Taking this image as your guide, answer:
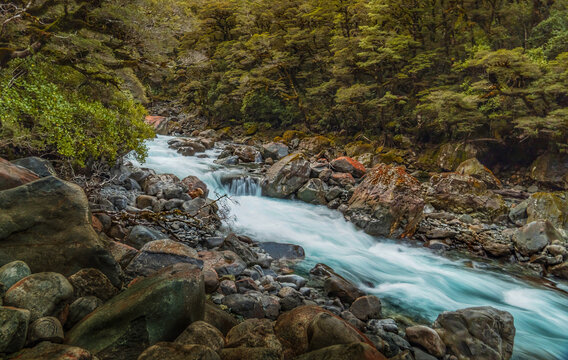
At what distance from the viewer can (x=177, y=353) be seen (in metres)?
2.63

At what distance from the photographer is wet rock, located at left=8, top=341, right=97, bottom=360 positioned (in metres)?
2.46

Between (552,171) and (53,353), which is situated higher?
(552,171)

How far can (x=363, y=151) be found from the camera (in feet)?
65.0

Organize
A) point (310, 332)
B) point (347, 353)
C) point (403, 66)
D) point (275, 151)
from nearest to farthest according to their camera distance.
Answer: point (347, 353), point (310, 332), point (275, 151), point (403, 66)

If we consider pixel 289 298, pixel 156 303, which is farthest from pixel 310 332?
pixel 156 303

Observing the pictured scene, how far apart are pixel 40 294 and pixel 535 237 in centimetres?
1129

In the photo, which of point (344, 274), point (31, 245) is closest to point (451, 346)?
point (344, 274)

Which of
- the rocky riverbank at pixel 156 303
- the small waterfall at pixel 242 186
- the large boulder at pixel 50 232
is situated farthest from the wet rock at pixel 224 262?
the small waterfall at pixel 242 186

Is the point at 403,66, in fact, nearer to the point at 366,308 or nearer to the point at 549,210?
the point at 549,210

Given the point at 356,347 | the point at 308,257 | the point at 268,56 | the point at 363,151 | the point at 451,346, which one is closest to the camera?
the point at 356,347

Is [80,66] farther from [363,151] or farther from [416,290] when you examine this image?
[363,151]

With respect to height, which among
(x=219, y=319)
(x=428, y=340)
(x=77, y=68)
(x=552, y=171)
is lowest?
(x=428, y=340)

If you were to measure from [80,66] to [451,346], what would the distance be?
8970 mm

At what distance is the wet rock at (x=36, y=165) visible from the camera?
5781 millimetres
